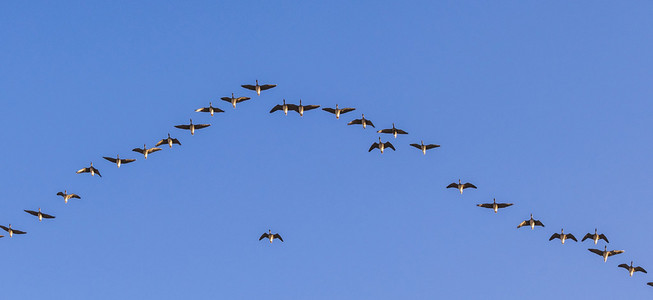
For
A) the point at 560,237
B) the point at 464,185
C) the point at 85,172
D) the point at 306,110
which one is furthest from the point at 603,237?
the point at 85,172

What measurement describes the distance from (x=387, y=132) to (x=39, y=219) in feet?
165

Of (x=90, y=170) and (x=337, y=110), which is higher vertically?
(x=337, y=110)

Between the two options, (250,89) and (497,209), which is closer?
(250,89)

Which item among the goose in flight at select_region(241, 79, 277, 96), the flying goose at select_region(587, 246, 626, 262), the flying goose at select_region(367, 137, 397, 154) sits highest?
the goose in flight at select_region(241, 79, 277, 96)

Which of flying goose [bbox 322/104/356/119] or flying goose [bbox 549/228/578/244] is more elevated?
flying goose [bbox 322/104/356/119]

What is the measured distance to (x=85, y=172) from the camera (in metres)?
176

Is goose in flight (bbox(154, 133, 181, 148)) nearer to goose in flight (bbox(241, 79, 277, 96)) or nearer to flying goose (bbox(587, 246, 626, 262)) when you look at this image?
goose in flight (bbox(241, 79, 277, 96))

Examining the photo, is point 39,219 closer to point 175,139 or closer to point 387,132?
point 175,139

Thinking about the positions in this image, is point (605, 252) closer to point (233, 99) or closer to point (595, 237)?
point (595, 237)

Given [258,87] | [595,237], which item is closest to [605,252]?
[595,237]

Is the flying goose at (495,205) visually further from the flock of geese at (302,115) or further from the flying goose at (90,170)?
the flying goose at (90,170)

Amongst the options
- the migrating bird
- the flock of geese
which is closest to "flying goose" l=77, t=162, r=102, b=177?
the flock of geese

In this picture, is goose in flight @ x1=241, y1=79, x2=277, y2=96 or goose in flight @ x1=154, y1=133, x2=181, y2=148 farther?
goose in flight @ x1=154, y1=133, x2=181, y2=148

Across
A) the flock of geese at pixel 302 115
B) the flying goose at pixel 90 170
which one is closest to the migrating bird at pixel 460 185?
the flock of geese at pixel 302 115
